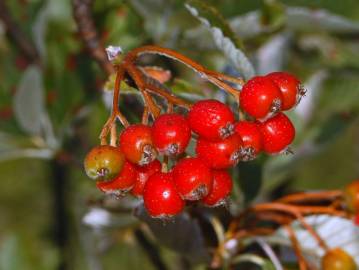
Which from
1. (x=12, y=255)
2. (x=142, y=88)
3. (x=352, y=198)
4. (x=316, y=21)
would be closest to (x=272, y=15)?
(x=316, y=21)

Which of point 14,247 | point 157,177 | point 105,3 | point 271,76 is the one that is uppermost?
point 105,3

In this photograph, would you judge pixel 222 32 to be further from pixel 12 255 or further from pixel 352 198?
pixel 12 255

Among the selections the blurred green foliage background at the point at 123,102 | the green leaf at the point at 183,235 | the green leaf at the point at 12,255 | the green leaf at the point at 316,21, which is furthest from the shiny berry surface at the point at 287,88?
the green leaf at the point at 12,255

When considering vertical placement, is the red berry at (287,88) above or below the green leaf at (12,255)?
below

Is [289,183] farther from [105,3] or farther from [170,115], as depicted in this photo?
[170,115]

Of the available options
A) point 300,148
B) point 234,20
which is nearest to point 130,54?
point 234,20

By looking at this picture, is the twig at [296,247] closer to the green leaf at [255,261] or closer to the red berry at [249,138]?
the green leaf at [255,261]

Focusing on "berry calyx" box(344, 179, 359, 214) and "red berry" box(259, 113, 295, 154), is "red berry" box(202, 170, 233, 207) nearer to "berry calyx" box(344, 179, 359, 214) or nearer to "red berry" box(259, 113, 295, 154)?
"red berry" box(259, 113, 295, 154)
